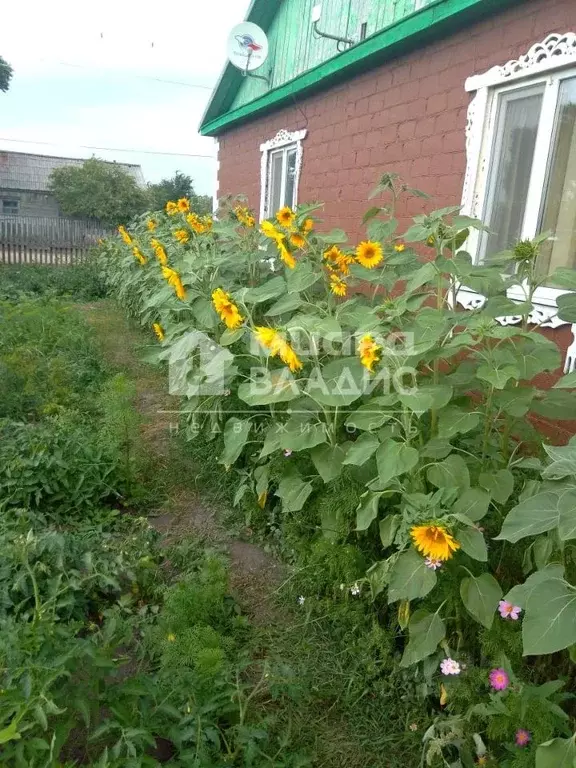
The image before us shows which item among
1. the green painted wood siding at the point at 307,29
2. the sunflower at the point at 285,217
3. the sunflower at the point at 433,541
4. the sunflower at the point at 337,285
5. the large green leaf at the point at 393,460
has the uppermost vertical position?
the green painted wood siding at the point at 307,29

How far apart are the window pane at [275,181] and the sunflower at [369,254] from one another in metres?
4.10

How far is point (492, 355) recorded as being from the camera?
1693 mm

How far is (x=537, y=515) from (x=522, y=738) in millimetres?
531

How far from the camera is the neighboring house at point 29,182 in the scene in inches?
1046

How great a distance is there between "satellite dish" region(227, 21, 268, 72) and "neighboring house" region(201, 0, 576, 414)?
350 millimetres

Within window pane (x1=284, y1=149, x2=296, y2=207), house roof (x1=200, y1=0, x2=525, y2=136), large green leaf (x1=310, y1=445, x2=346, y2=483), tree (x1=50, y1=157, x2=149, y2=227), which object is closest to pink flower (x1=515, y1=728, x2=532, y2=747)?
large green leaf (x1=310, y1=445, x2=346, y2=483)

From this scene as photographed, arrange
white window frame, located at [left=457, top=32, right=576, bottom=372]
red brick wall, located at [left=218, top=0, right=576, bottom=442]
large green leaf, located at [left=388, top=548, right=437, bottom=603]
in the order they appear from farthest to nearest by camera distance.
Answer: red brick wall, located at [left=218, top=0, right=576, bottom=442] → white window frame, located at [left=457, top=32, right=576, bottom=372] → large green leaf, located at [left=388, top=548, right=437, bottom=603]

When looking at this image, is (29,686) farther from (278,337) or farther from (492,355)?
(492,355)

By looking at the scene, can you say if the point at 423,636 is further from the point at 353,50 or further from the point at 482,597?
the point at 353,50

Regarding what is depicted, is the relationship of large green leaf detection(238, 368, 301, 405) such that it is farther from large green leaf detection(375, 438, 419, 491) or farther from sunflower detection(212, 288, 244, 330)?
large green leaf detection(375, 438, 419, 491)

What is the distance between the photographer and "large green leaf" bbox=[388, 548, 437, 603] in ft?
5.01

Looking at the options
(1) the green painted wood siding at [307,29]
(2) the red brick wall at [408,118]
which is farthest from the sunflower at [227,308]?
(1) the green painted wood siding at [307,29]

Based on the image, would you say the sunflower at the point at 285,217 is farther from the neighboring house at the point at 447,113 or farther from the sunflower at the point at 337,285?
the neighboring house at the point at 447,113

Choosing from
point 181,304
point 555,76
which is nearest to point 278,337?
point 181,304
